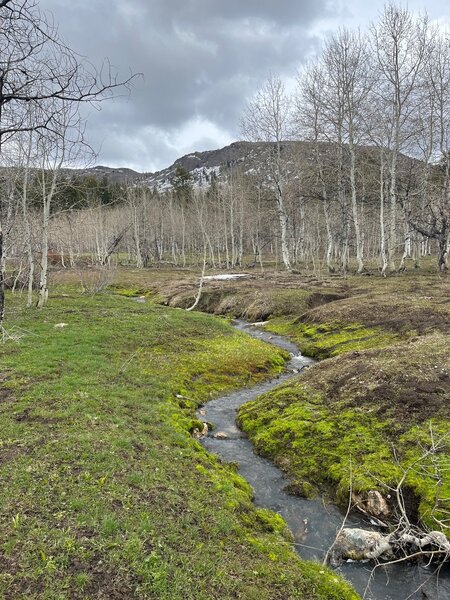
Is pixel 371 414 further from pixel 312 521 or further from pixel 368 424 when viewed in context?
pixel 312 521

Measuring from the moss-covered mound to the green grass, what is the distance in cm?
220

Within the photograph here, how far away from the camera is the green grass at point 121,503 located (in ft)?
19.6

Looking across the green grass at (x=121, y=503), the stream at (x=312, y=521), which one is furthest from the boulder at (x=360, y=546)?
the green grass at (x=121, y=503)

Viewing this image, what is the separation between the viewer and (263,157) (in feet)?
166

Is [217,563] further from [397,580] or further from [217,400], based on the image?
[217,400]

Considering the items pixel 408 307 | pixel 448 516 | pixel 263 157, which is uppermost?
pixel 263 157

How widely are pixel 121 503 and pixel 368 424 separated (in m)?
7.30

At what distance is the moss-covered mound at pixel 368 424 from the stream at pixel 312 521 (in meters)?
0.48

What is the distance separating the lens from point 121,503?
759 centimetres

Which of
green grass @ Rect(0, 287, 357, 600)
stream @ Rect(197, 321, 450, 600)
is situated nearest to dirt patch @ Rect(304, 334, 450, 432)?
stream @ Rect(197, 321, 450, 600)

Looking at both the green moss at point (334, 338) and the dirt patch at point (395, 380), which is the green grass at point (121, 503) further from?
the green moss at point (334, 338)

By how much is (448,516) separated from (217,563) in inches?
193

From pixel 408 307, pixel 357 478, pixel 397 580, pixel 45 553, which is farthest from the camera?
pixel 408 307

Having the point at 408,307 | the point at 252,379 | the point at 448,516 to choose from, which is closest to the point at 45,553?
the point at 448,516
